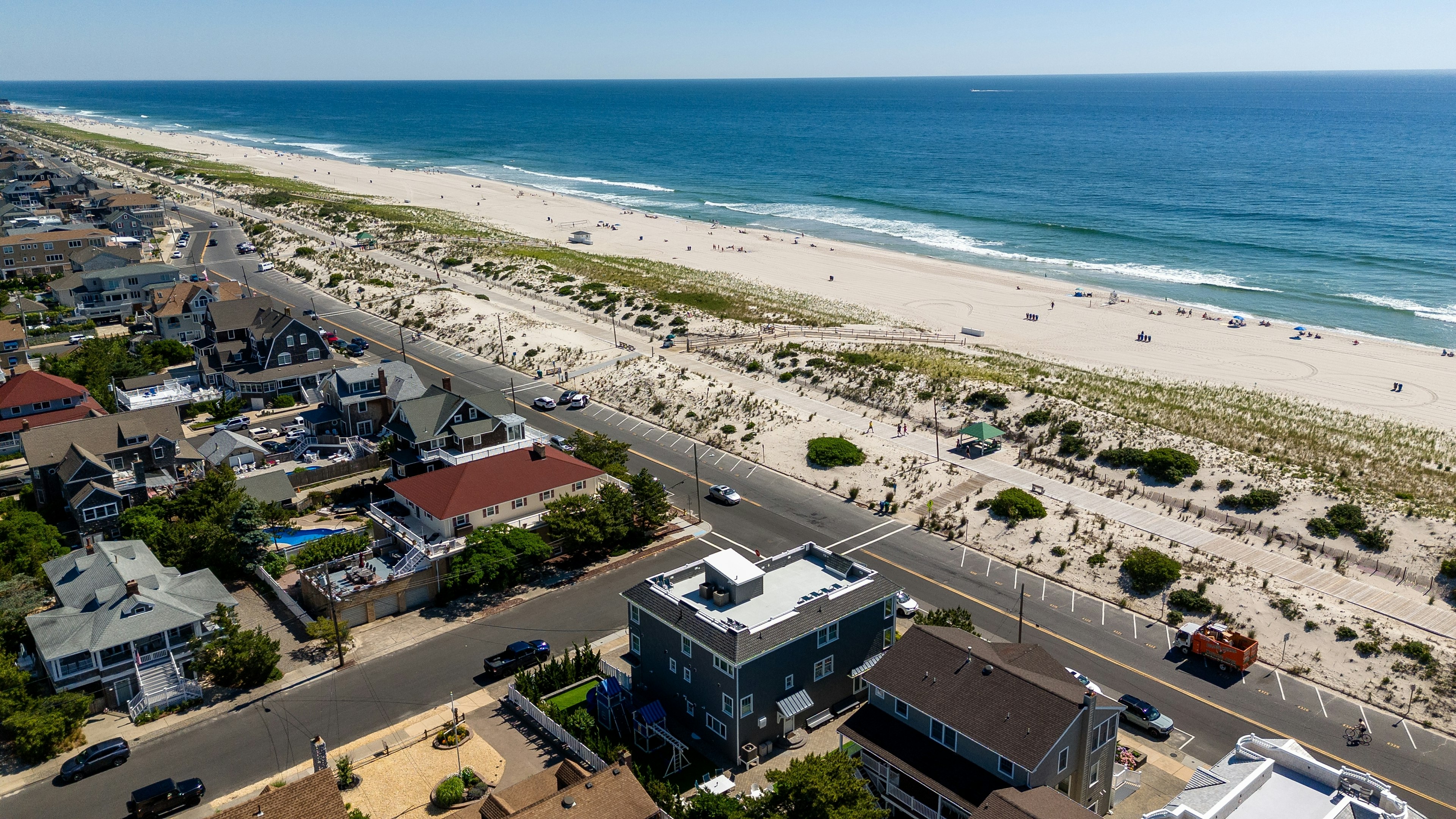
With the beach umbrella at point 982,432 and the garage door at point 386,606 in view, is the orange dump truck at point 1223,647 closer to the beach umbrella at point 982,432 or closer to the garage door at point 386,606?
the beach umbrella at point 982,432

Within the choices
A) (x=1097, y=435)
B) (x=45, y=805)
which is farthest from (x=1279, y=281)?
(x=45, y=805)

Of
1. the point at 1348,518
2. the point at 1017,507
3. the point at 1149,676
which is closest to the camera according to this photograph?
the point at 1149,676

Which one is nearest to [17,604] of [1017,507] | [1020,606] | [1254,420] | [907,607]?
[907,607]

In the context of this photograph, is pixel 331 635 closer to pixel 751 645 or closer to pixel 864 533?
pixel 751 645

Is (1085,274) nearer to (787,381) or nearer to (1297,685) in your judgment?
(787,381)

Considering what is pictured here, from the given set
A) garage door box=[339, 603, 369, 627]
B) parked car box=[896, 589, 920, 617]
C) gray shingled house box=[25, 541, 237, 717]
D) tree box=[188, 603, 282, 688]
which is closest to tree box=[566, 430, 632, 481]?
garage door box=[339, 603, 369, 627]
